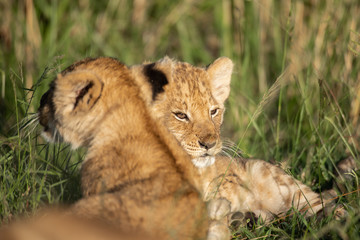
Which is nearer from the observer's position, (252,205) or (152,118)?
(152,118)

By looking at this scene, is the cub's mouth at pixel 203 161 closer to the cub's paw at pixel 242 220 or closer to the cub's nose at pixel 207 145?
the cub's nose at pixel 207 145

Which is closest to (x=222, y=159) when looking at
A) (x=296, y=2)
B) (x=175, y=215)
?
(x=175, y=215)

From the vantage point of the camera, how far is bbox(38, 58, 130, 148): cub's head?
3.57 meters

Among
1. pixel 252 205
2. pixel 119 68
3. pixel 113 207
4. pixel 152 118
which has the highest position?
pixel 119 68

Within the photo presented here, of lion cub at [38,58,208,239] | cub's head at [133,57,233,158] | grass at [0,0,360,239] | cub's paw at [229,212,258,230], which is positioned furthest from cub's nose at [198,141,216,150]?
lion cub at [38,58,208,239]

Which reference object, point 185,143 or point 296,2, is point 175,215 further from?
point 296,2

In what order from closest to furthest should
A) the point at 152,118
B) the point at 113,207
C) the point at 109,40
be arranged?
the point at 113,207, the point at 152,118, the point at 109,40

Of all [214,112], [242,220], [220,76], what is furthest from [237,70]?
[242,220]

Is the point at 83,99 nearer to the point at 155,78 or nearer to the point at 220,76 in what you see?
the point at 155,78

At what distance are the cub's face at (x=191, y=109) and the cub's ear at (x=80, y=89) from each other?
31.7 inches

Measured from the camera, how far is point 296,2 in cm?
720

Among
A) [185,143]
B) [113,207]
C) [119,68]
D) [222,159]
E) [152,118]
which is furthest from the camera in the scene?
[222,159]

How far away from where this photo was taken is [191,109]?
4.79 m

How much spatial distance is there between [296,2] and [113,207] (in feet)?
16.0
